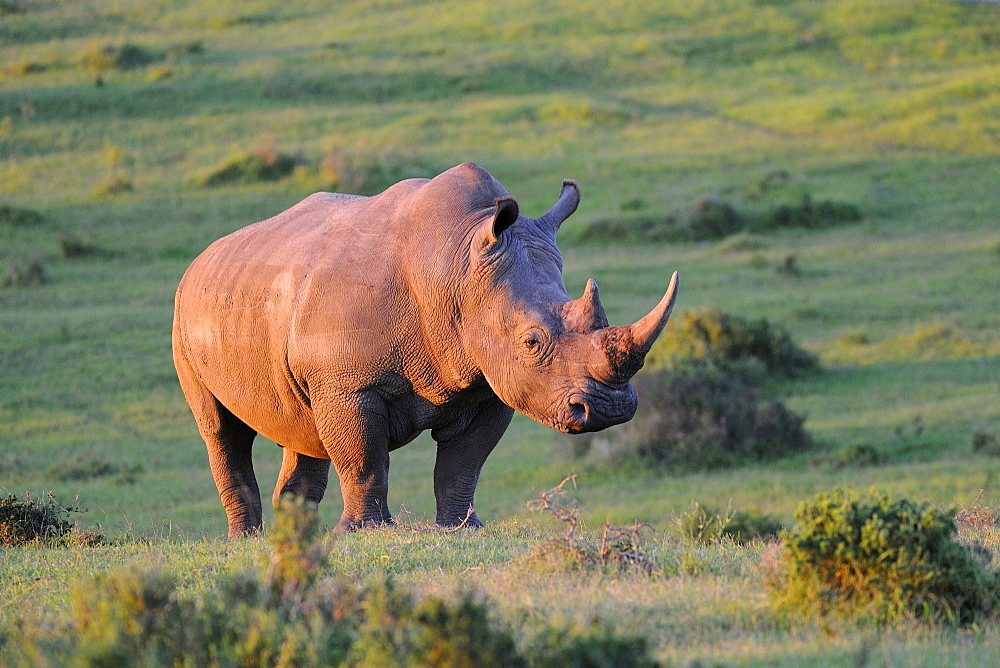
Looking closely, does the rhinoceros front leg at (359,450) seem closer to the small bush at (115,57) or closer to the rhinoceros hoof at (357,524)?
the rhinoceros hoof at (357,524)

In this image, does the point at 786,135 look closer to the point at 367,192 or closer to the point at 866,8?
the point at 367,192

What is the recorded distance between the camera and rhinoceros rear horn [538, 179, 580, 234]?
7.80m

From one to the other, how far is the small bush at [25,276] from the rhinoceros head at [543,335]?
56.6ft

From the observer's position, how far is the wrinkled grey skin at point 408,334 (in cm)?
684

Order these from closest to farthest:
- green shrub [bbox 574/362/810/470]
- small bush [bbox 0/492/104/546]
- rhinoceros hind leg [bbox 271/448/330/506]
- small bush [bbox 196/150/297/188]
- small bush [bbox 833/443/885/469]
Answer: small bush [bbox 0/492/104/546] < rhinoceros hind leg [bbox 271/448/330/506] < small bush [bbox 833/443/885/469] < green shrub [bbox 574/362/810/470] < small bush [bbox 196/150/297/188]

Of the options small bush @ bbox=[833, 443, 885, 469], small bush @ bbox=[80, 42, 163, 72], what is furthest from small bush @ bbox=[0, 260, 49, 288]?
small bush @ bbox=[80, 42, 163, 72]

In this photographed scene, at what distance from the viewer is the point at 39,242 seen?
2506cm

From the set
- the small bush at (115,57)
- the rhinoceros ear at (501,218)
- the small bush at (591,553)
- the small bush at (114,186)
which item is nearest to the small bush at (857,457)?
the rhinoceros ear at (501,218)

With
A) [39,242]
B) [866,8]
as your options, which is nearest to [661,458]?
[39,242]

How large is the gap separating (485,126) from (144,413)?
21185 mm

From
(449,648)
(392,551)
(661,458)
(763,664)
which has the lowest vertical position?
(661,458)

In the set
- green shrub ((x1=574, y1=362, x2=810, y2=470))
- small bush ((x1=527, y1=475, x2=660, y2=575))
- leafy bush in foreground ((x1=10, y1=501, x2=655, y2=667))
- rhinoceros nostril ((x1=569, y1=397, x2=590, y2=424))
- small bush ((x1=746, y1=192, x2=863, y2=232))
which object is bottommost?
green shrub ((x1=574, y1=362, x2=810, y2=470))

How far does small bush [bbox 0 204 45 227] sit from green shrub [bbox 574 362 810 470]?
14196mm

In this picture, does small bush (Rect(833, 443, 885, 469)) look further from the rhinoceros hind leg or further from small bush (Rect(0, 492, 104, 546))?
small bush (Rect(0, 492, 104, 546))
